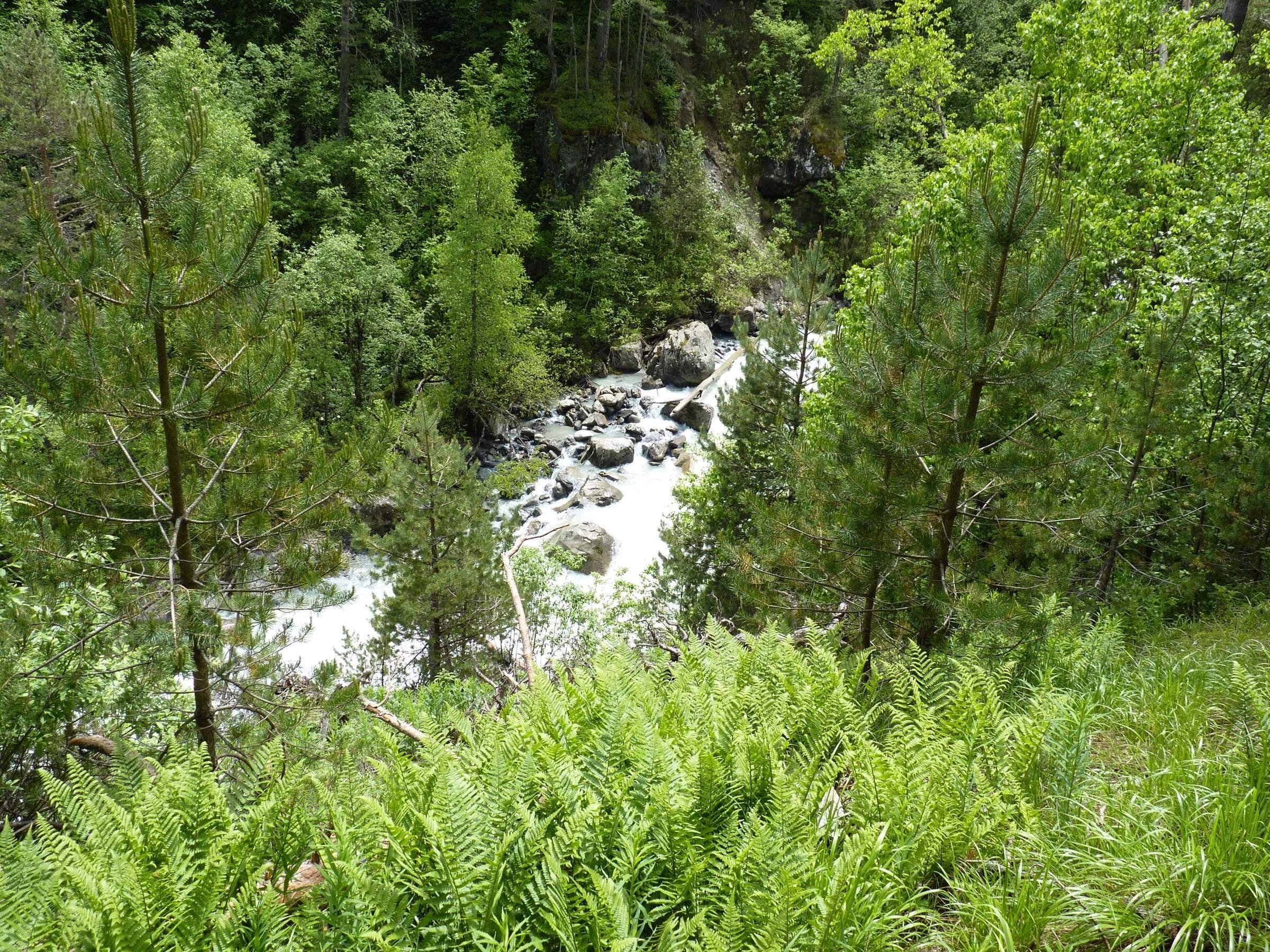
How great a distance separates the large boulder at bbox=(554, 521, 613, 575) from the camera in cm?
1717

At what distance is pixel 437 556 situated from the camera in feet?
37.2

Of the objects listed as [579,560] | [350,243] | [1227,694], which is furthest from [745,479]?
[350,243]

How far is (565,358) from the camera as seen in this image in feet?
82.8

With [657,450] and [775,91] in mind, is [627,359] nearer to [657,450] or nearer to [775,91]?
[657,450]

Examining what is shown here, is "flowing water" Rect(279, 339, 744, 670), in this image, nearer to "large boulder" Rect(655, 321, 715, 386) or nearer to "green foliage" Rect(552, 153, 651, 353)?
"large boulder" Rect(655, 321, 715, 386)

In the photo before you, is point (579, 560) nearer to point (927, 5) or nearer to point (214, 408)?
point (214, 408)

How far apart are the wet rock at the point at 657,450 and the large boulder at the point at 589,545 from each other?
386cm

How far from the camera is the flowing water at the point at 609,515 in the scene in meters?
15.0

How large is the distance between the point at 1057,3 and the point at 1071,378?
1043 cm

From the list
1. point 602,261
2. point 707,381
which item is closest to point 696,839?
point 707,381

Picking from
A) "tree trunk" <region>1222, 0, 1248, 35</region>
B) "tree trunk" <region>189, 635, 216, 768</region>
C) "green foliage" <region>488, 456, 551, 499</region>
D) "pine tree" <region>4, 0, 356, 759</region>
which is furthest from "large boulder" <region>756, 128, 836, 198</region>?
"tree trunk" <region>189, 635, 216, 768</region>

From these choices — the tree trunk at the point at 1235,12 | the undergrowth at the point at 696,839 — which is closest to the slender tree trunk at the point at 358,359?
the undergrowth at the point at 696,839

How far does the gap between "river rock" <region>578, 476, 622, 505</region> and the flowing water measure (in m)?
0.14

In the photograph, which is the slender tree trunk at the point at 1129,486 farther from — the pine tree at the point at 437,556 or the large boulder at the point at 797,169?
the large boulder at the point at 797,169
